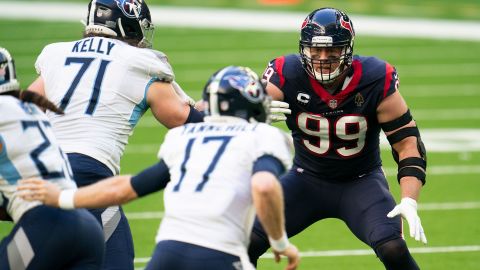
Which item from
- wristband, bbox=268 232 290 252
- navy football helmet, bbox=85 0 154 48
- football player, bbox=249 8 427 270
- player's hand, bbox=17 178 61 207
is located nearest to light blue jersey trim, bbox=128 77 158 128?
navy football helmet, bbox=85 0 154 48

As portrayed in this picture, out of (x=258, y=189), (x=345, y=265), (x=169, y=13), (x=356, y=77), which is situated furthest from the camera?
(x=169, y=13)

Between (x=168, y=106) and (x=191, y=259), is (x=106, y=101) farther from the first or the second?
(x=191, y=259)

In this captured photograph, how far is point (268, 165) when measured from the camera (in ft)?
14.4

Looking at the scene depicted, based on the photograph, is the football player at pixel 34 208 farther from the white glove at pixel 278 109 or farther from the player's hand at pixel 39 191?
the white glove at pixel 278 109

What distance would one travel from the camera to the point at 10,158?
15.2ft

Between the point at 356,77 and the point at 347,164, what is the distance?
51cm

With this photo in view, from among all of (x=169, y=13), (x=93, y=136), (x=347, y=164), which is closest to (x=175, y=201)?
(x=93, y=136)

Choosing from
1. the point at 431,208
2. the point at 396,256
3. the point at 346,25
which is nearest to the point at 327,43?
the point at 346,25

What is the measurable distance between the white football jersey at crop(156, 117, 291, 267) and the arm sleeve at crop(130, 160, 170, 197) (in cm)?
4

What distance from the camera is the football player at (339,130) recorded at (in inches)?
238

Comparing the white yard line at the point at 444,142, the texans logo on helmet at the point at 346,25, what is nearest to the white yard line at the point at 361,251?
the texans logo on helmet at the point at 346,25

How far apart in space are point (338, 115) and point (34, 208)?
2.17m

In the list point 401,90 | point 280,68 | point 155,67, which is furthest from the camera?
point 401,90

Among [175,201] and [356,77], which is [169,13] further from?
[175,201]
